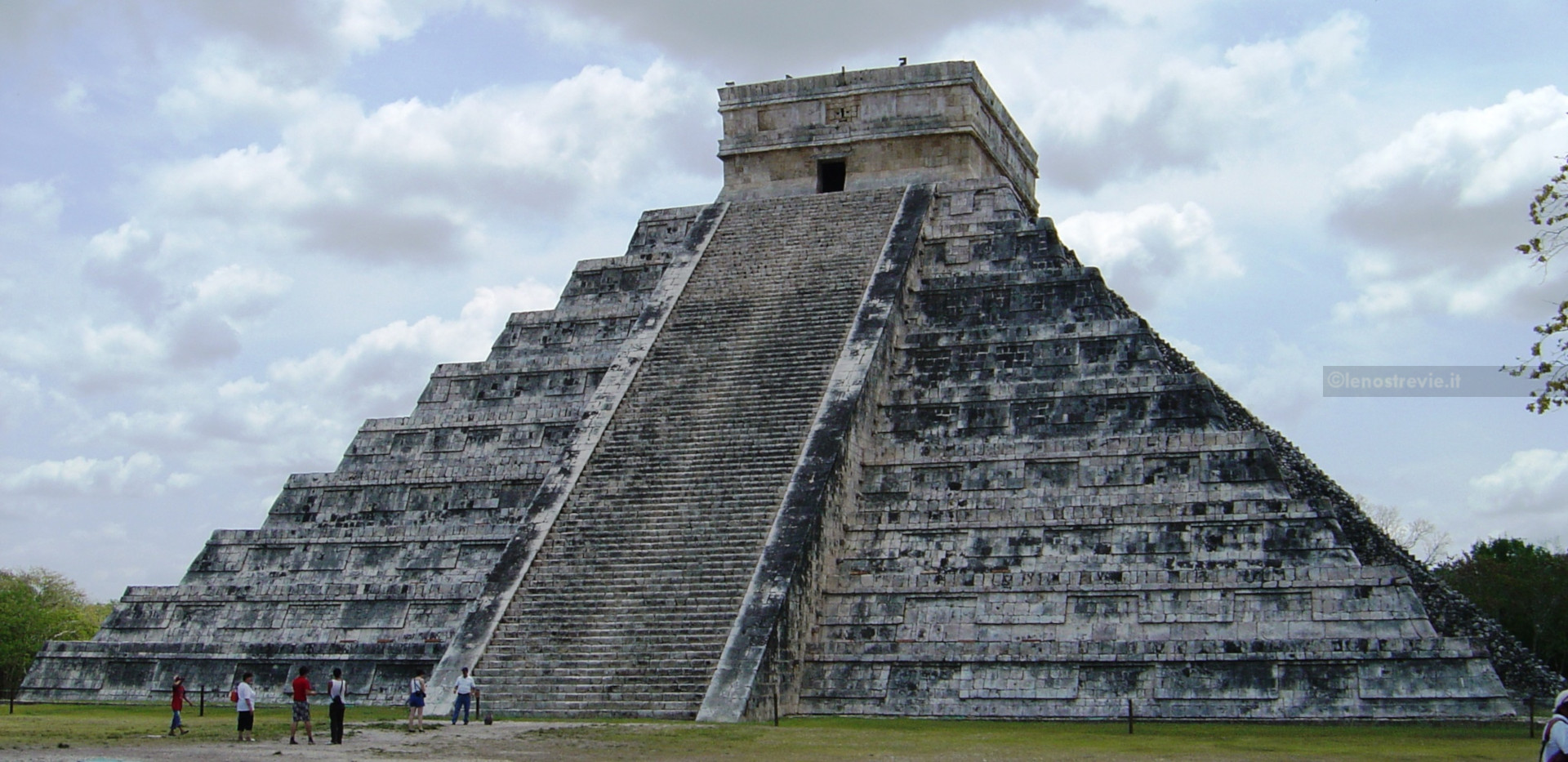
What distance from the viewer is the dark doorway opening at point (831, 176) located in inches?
1022

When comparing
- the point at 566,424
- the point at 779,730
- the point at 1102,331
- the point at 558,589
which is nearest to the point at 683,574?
the point at 558,589

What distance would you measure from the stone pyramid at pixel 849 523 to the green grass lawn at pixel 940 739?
2.04 ft

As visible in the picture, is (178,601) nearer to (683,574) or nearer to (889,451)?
(683,574)

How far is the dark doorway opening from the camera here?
25969 millimetres

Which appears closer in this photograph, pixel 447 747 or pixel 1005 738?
pixel 447 747

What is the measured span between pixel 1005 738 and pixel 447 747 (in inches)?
194

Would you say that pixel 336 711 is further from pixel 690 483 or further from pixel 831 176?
pixel 831 176

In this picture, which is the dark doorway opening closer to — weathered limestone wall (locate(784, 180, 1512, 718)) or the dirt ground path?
weathered limestone wall (locate(784, 180, 1512, 718))

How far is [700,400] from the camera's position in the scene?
20734 mm

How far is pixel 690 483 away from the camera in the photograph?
19141mm

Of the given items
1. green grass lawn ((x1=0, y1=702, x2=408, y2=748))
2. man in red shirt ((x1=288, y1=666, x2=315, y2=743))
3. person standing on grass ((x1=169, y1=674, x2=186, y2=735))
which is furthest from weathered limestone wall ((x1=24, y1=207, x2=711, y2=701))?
man in red shirt ((x1=288, y1=666, x2=315, y2=743))

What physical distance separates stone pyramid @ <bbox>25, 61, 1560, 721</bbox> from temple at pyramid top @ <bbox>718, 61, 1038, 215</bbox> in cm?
9

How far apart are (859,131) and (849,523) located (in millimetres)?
8571

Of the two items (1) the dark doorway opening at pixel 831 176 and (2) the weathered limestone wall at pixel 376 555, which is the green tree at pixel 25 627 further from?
(1) the dark doorway opening at pixel 831 176
